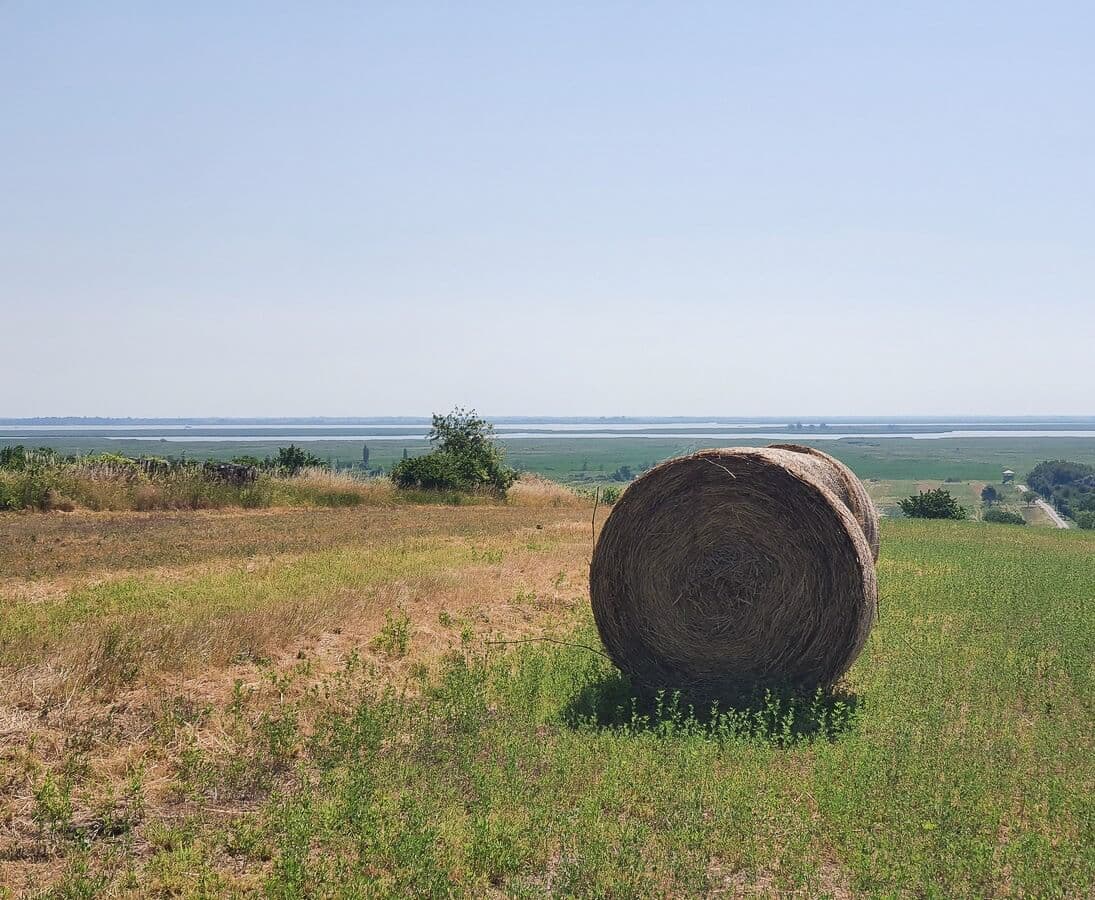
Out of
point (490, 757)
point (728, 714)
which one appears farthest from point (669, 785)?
point (728, 714)

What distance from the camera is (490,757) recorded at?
697 cm

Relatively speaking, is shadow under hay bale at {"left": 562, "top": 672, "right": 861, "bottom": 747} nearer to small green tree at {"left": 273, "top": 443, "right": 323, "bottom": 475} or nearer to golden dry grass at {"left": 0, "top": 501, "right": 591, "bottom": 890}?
A: golden dry grass at {"left": 0, "top": 501, "right": 591, "bottom": 890}

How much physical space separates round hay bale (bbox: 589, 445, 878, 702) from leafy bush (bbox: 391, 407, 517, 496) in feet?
68.6

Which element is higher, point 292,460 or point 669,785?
point 292,460

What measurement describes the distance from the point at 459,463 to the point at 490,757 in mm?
24445

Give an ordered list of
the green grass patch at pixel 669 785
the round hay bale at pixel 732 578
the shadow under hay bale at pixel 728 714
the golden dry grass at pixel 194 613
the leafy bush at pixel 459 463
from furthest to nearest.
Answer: the leafy bush at pixel 459 463 < the round hay bale at pixel 732 578 < the shadow under hay bale at pixel 728 714 < the golden dry grass at pixel 194 613 < the green grass patch at pixel 669 785

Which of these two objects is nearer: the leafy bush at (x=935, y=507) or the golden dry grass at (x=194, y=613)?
the golden dry grass at (x=194, y=613)

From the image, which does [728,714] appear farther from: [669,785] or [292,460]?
Result: [292,460]

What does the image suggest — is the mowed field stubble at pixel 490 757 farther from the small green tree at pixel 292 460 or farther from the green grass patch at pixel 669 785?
the small green tree at pixel 292 460

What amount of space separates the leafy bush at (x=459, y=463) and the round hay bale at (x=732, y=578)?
20.9 meters

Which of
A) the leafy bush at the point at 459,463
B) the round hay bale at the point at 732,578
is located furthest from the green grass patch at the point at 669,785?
the leafy bush at the point at 459,463

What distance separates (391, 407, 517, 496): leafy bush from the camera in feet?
99.3

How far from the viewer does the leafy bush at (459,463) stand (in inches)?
1192

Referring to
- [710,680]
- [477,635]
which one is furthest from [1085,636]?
[477,635]
